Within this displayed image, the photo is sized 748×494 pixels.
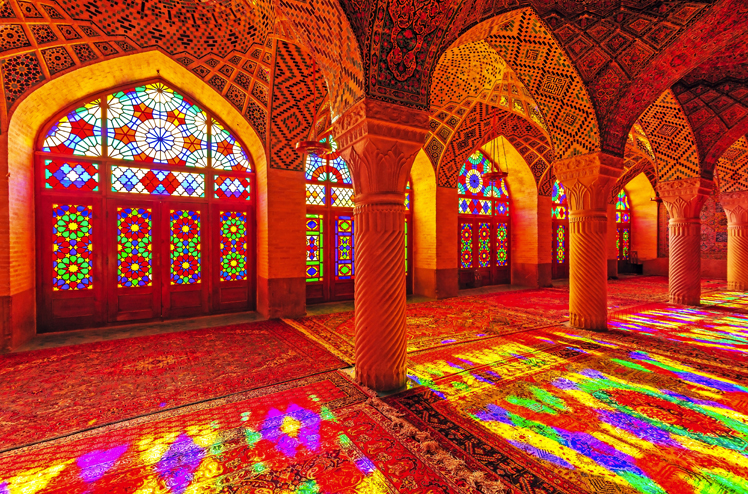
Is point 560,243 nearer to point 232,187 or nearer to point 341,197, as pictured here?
point 341,197

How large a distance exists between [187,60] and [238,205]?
9.22 feet

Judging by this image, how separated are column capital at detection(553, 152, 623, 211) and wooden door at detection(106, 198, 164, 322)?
306 inches

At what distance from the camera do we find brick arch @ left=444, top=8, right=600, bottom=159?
17.8 feet

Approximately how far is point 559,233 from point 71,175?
1428 cm

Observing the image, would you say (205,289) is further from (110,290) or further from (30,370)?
(30,370)

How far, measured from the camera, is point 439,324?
21.7 ft

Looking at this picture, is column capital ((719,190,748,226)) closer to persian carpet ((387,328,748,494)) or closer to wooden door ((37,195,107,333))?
persian carpet ((387,328,748,494))

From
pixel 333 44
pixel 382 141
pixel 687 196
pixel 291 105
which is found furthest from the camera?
pixel 687 196

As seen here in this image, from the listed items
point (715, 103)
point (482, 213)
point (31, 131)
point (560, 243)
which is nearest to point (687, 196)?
point (715, 103)

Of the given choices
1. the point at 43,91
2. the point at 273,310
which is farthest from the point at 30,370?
the point at 43,91

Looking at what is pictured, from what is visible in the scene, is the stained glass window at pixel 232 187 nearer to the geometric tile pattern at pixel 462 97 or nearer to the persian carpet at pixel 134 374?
the persian carpet at pixel 134 374

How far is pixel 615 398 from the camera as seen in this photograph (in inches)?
138

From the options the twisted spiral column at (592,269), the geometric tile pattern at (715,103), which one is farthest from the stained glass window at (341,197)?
the geometric tile pattern at (715,103)

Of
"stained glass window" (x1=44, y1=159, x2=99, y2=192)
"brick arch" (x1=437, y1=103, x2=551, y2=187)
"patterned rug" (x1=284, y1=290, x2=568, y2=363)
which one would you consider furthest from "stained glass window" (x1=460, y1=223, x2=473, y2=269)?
"stained glass window" (x1=44, y1=159, x2=99, y2=192)
